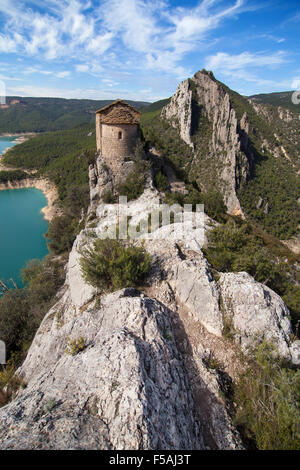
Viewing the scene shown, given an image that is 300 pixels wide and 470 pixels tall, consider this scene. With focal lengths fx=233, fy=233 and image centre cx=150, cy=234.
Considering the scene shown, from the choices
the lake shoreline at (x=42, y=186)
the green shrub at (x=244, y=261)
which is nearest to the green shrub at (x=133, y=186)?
the green shrub at (x=244, y=261)

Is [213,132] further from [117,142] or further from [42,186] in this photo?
[117,142]

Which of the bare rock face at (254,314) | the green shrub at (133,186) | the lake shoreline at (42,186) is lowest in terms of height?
the lake shoreline at (42,186)

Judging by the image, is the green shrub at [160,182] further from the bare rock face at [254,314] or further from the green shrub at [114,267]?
the bare rock face at [254,314]

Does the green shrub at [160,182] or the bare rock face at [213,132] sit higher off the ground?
the bare rock face at [213,132]

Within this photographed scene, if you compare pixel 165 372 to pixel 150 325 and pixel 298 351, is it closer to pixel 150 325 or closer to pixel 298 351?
pixel 150 325

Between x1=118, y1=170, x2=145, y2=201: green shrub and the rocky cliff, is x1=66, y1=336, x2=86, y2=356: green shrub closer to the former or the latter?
the rocky cliff

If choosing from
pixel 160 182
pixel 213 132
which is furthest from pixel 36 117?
pixel 160 182
